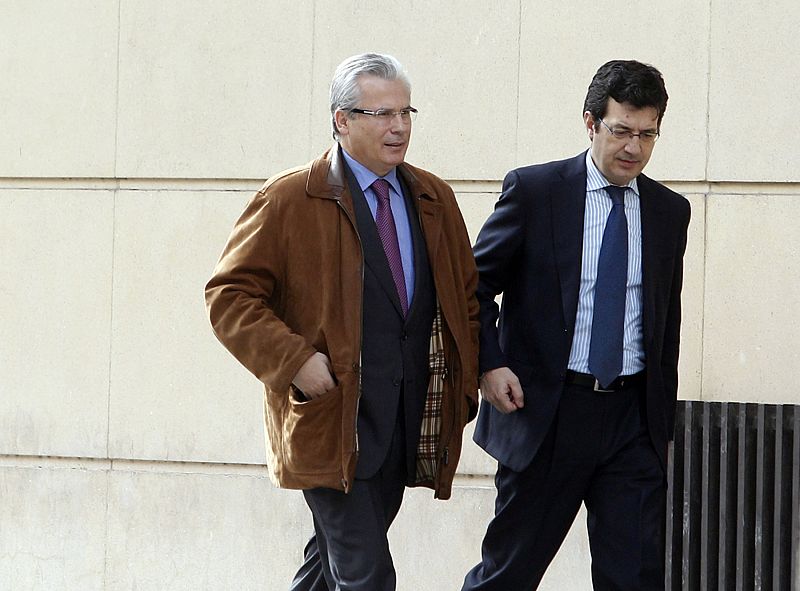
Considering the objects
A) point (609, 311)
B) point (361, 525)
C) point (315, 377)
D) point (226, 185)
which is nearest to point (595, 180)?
point (609, 311)

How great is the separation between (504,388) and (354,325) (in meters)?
0.62

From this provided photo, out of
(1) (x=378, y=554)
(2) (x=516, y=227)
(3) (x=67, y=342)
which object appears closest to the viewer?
(1) (x=378, y=554)

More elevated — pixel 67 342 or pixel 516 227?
pixel 516 227

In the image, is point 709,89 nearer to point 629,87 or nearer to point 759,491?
point 629,87

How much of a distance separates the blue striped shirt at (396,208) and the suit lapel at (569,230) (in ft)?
1.66

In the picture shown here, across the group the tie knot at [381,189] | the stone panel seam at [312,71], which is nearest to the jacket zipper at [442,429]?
the tie knot at [381,189]

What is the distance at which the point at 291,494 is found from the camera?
572 centimetres

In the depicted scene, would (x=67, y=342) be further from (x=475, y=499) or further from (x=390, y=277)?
(x=390, y=277)

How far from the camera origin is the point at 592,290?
160 inches

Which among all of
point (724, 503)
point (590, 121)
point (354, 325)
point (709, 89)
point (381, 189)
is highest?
point (709, 89)

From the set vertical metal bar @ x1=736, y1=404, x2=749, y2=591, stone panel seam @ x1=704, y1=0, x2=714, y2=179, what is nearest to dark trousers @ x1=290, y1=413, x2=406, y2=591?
vertical metal bar @ x1=736, y1=404, x2=749, y2=591

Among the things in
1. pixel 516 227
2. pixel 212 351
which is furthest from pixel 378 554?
pixel 212 351

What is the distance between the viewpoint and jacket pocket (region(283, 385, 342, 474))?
3678mm

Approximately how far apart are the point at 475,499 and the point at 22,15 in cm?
303
